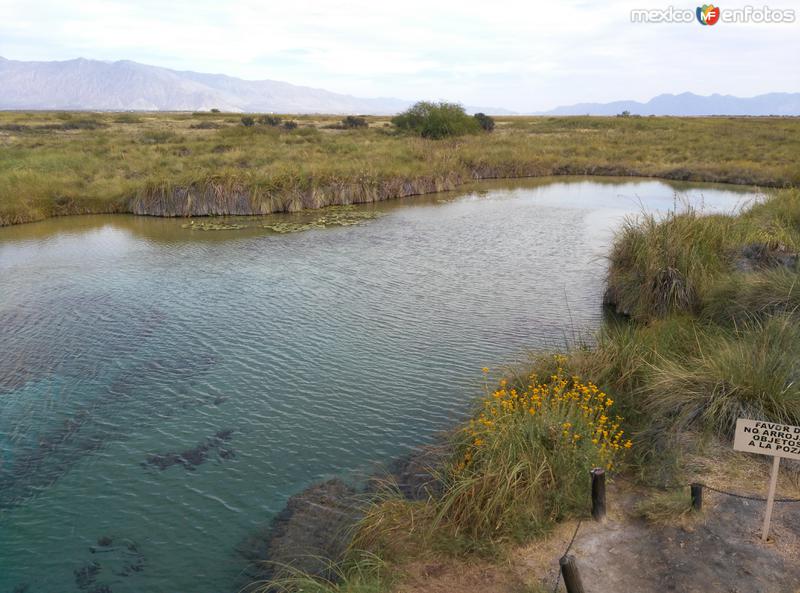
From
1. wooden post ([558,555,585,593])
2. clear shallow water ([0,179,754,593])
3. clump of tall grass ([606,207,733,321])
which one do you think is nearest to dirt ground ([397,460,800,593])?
wooden post ([558,555,585,593])

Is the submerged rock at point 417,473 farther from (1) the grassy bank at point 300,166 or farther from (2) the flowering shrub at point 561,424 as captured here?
(1) the grassy bank at point 300,166

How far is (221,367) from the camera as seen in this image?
432 inches

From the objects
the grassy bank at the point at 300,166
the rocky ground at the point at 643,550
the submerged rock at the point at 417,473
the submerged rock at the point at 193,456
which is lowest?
the submerged rock at the point at 193,456

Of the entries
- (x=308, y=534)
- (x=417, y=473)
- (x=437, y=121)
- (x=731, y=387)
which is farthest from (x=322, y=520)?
(x=437, y=121)

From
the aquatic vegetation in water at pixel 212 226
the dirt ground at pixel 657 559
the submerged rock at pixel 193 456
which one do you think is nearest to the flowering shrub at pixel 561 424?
the dirt ground at pixel 657 559

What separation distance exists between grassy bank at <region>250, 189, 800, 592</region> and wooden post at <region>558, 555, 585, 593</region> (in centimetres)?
100

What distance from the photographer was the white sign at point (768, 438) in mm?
4992

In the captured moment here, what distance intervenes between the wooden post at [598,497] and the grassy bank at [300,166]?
22885 mm

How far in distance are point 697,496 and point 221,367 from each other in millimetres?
8155

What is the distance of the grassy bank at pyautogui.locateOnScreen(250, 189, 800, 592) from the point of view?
5801mm

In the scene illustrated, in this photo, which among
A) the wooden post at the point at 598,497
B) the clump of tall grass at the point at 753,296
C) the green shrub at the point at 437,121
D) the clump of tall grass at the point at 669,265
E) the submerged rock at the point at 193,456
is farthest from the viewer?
the green shrub at the point at 437,121

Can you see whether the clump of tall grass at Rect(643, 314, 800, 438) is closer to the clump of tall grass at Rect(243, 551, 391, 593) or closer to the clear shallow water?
the clear shallow water

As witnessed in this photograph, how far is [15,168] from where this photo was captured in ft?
93.1

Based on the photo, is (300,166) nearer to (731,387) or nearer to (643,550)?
(731,387)
